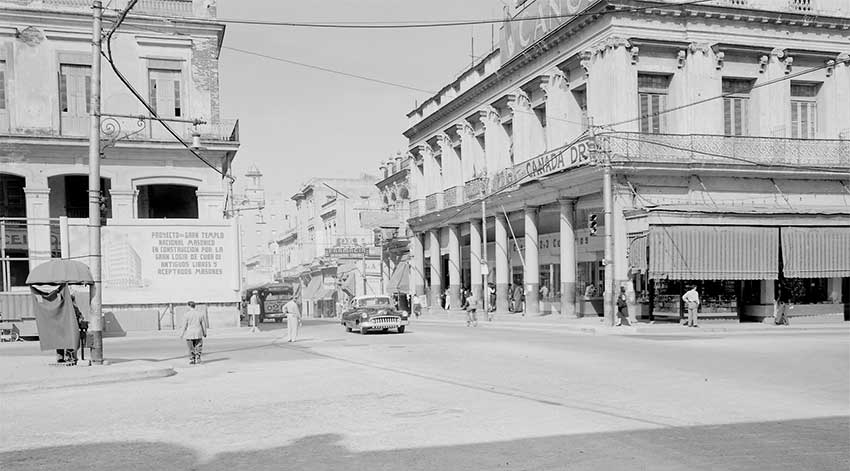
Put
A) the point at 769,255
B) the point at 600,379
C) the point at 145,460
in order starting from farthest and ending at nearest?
1. the point at 769,255
2. the point at 600,379
3. the point at 145,460

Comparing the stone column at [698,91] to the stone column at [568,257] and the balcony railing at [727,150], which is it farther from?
the stone column at [568,257]

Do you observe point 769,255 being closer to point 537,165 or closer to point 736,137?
point 736,137

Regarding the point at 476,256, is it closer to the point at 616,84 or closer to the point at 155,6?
the point at 616,84

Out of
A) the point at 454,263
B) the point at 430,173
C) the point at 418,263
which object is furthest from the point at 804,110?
the point at 418,263

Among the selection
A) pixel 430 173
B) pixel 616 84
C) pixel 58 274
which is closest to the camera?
pixel 58 274

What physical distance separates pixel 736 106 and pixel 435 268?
25.9 metres

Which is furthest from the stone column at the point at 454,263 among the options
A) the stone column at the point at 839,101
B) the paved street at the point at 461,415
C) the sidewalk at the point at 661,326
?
the paved street at the point at 461,415

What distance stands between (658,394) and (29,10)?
31649 millimetres

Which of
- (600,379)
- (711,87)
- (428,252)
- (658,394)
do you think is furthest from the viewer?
(428,252)

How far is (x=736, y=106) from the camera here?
1335 inches

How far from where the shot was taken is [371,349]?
2195cm

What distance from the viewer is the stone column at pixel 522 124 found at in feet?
131

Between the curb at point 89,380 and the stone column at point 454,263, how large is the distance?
114ft

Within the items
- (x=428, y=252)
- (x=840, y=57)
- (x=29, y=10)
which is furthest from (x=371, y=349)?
(x=428, y=252)
